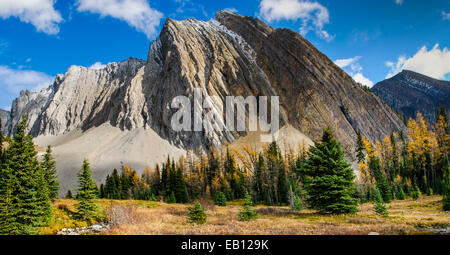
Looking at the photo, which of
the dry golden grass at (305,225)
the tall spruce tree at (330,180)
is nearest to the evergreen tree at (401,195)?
A: the dry golden grass at (305,225)

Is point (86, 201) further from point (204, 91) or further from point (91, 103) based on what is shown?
point (91, 103)

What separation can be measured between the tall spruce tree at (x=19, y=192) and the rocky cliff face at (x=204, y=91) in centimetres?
10037

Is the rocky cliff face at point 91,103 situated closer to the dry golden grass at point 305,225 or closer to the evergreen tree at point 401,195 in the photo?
the evergreen tree at point 401,195

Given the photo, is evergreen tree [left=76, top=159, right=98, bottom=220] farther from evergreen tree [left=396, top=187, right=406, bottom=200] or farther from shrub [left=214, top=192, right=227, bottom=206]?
evergreen tree [left=396, top=187, right=406, bottom=200]

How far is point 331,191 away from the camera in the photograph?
71.7 feet

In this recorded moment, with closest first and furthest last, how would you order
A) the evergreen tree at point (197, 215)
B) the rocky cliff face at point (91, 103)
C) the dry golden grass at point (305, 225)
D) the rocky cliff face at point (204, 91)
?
the dry golden grass at point (305, 225), the evergreen tree at point (197, 215), the rocky cliff face at point (204, 91), the rocky cliff face at point (91, 103)

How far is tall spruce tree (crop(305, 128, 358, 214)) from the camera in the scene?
70.7ft

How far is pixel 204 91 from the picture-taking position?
478 feet

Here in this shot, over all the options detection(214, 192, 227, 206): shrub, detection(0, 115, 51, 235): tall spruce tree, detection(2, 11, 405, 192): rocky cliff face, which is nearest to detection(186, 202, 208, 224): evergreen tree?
detection(0, 115, 51, 235): tall spruce tree

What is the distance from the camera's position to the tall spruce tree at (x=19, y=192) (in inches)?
663

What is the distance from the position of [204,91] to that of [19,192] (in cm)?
13019
